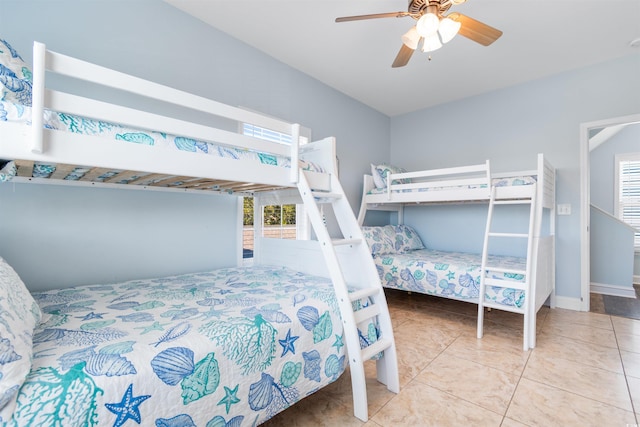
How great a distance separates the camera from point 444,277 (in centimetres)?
256

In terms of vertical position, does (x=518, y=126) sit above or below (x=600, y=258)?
above

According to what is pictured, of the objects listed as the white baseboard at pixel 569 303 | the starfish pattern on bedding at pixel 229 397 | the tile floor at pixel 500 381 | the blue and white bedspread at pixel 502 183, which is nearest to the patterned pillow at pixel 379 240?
the blue and white bedspread at pixel 502 183

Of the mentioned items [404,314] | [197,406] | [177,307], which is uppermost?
[177,307]

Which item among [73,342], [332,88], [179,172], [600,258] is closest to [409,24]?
[332,88]

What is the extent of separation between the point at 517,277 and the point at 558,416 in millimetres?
1103

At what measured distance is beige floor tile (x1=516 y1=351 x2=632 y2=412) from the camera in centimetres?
151

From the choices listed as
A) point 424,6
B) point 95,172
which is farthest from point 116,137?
point 424,6

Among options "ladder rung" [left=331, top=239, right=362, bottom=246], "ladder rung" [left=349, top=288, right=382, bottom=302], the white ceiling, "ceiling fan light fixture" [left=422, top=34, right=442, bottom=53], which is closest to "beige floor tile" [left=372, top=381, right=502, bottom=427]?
"ladder rung" [left=349, top=288, right=382, bottom=302]

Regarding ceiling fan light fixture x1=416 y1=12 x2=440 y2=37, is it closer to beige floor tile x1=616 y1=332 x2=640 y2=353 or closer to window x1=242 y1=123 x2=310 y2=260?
window x1=242 y1=123 x2=310 y2=260

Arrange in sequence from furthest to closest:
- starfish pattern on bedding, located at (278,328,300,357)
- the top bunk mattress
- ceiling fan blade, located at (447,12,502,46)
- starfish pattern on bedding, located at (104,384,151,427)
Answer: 1. ceiling fan blade, located at (447,12,502,46)
2. starfish pattern on bedding, located at (278,328,300,357)
3. the top bunk mattress
4. starfish pattern on bedding, located at (104,384,151,427)

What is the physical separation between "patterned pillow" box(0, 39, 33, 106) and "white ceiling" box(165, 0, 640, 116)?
1.36 m

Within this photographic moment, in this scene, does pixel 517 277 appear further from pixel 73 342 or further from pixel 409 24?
pixel 73 342

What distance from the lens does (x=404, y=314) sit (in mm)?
2822

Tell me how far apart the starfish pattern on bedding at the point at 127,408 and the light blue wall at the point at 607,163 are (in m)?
5.91
